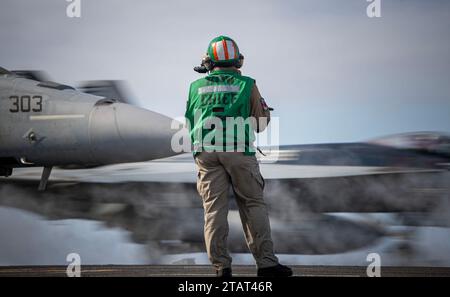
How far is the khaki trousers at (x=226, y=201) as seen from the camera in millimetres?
4293

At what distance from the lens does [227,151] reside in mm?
4266

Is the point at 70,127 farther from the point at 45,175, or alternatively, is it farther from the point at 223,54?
the point at 223,54

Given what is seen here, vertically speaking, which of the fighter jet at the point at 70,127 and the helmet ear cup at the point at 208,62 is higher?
the helmet ear cup at the point at 208,62

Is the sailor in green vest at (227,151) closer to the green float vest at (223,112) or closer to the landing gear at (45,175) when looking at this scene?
the green float vest at (223,112)

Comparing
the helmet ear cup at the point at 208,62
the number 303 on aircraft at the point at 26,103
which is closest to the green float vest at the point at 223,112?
the helmet ear cup at the point at 208,62

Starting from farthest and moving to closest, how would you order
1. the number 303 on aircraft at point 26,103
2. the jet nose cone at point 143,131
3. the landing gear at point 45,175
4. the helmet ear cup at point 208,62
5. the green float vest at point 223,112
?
the landing gear at point 45,175, the number 303 on aircraft at point 26,103, the jet nose cone at point 143,131, the helmet ear cup at point 208,62, the green float vest at point 223,112

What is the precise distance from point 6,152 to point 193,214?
2046mm

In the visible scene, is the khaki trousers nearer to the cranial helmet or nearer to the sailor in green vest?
the sailor in green vest

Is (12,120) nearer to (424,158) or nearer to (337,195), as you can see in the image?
(337,195)

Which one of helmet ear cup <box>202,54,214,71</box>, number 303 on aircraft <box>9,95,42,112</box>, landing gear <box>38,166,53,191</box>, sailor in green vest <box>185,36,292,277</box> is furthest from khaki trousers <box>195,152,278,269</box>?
landing gear <box>38,166,53,191</box>

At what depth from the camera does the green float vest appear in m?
4.26

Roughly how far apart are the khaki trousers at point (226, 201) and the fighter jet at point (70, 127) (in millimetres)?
2154

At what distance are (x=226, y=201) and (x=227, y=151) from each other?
35 cm
